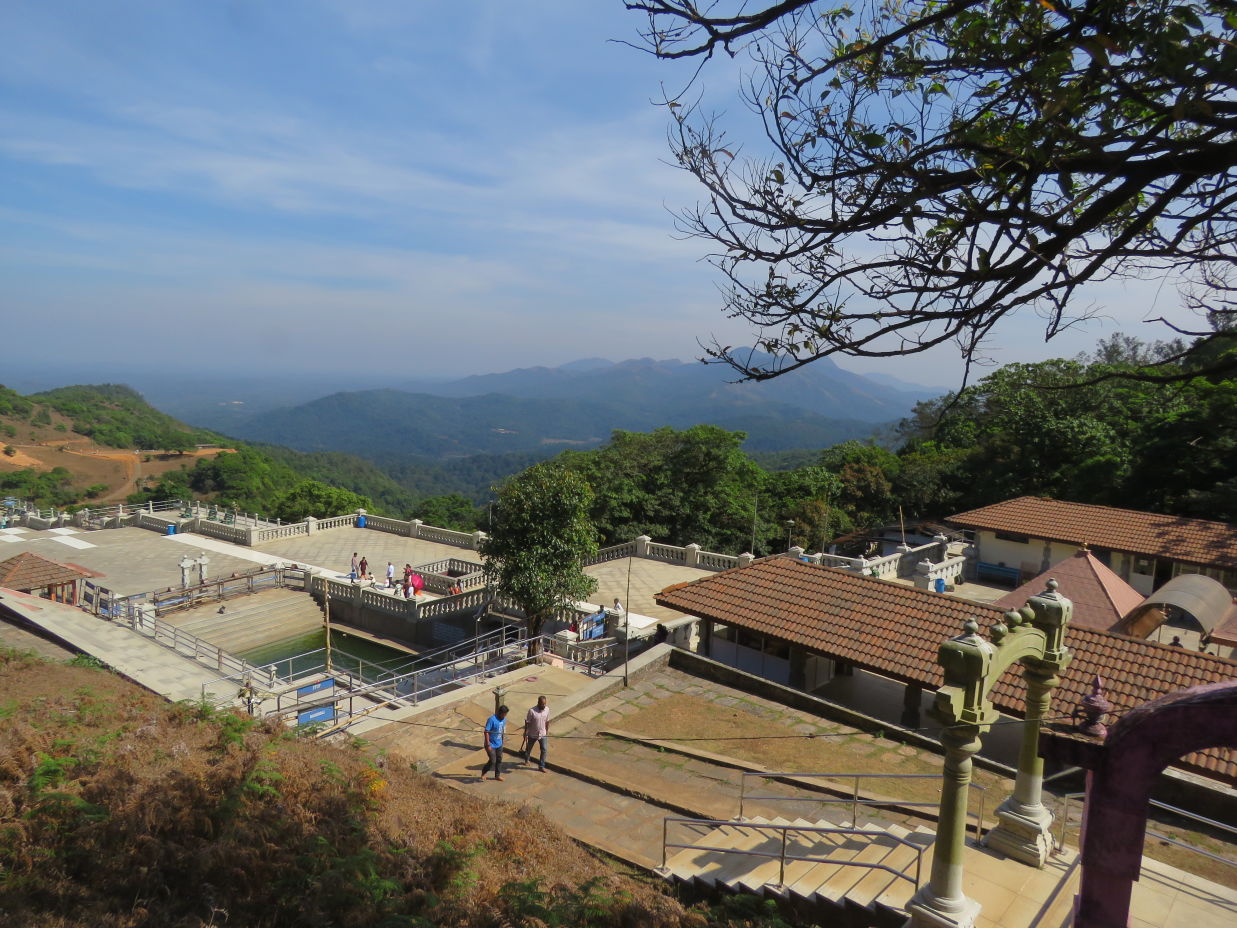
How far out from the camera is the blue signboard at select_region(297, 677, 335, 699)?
1697 centimetres

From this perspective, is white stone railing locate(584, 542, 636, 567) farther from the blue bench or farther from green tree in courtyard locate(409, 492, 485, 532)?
green tree in courtyard locate(409, 492, 485, 532)

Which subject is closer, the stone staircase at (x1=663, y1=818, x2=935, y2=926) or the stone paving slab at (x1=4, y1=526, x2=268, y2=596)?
the stone staircase at (x1=663, y1=818, x2=935, y2=926)

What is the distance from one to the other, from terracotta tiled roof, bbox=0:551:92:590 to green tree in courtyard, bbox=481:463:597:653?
14.2 metres

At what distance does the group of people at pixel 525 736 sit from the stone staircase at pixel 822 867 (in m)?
2.92

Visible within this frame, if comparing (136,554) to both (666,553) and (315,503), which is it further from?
(666,553)

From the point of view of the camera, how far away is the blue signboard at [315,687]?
17.0m

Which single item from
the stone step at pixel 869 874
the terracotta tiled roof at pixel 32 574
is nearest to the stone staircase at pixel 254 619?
the terracotta tiled roof at pixel 32 574

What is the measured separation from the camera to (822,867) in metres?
7.95

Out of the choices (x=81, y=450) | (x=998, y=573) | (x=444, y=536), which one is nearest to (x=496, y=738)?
(x=998, y=573)

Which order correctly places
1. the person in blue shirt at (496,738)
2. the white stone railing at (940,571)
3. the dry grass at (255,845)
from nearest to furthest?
1. the dry grass at (255,845)
2. the person in blue shirt at (496,738)
3. the white stone railing at (940,571)

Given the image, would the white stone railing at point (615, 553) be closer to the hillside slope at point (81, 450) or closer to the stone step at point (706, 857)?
the stone step at point (706, 857)

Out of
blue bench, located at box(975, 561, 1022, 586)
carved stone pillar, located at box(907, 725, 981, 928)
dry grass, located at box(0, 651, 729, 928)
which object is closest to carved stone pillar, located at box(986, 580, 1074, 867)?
carved stone pillar, located at box(907, 725, 981, 928)

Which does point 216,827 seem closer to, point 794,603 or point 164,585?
point 794,603

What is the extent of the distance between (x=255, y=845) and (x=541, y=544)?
40.4 ft
